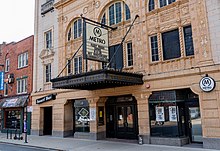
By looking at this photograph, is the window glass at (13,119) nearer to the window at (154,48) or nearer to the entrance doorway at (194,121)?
the window at (154,48)

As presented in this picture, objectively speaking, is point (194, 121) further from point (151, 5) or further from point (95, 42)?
point (151, 5)

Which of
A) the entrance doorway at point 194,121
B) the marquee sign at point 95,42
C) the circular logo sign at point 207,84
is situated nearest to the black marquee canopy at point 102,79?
the marquee sign at point 95,42

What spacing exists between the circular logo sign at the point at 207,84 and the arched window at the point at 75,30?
11.4 meters

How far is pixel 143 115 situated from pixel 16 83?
57.6 ft

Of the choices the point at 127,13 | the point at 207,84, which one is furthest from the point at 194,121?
the point at 127,13

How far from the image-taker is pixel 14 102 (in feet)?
84.7

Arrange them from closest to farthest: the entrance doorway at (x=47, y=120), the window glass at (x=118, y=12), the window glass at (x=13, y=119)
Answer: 1. the window glass at (x=118, y=12)
2. the entrance doorway at (x=47, y=120)
3. the window glass at (x=13, y=119)

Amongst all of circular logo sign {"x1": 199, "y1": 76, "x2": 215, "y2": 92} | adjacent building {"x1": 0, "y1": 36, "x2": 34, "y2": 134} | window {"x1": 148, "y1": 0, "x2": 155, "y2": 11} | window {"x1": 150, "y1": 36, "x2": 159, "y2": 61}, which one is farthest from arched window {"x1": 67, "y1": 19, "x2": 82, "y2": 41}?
circular logo sign {"x1": 199, "y1": 76, "x2": 215, "y2": 92}

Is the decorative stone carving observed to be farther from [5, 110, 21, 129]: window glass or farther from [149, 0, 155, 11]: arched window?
[5, 110, 21, 129]: window glass

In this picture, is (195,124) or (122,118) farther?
(122,118)

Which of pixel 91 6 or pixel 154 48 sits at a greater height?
pixel 91 6

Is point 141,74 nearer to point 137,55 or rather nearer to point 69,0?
point 137,55

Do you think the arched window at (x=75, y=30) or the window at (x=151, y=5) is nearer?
the window at (x=151, y=5)

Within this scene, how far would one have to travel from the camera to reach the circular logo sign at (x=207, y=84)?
12493 mm
